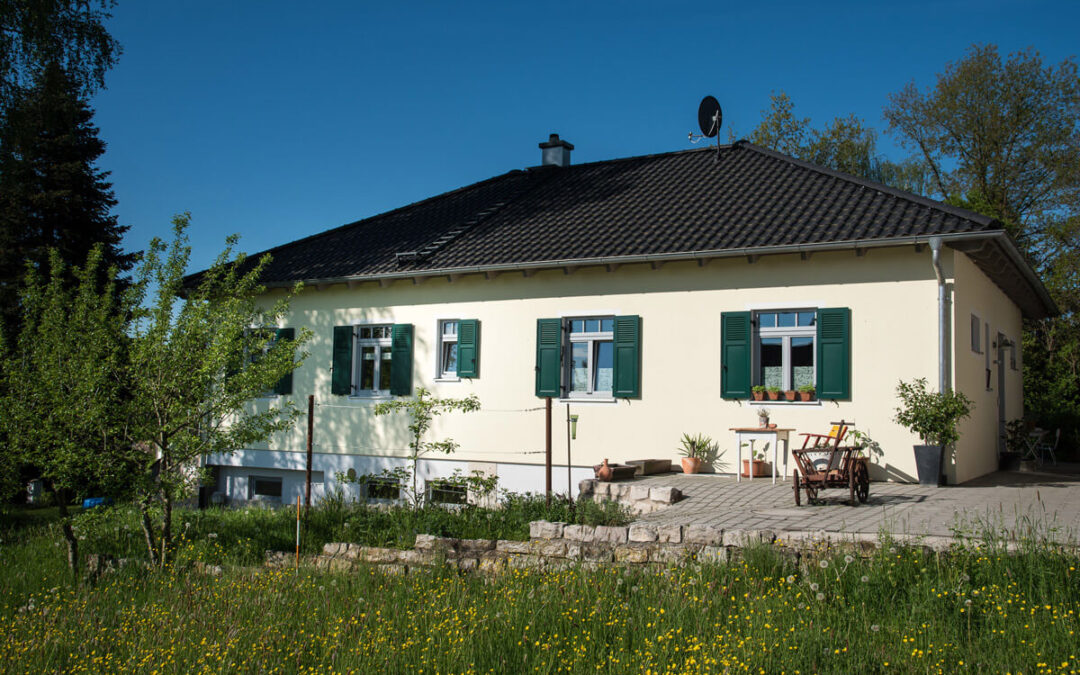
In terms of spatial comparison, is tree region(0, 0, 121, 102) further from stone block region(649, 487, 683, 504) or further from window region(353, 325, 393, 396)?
stone block region(649, 487, 683, 504)

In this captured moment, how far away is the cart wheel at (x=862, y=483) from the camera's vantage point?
960 cm

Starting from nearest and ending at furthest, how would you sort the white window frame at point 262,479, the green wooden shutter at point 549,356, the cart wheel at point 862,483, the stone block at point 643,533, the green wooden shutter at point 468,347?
the stone block at point 643,533, the cart wheel at point 862,483, the green wooden shutter at point 549,356, the green wooden shutter at point 468,347, the white window frame at point 262,479

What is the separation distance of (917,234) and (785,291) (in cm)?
191

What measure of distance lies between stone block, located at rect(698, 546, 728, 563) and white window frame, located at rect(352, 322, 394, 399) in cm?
968

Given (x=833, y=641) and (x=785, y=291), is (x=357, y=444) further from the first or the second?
(x=833, y=641)

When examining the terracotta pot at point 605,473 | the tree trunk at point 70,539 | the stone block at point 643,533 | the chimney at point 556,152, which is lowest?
the tree trunk at point 70,539

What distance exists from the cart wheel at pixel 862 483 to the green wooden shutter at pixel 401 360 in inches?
314

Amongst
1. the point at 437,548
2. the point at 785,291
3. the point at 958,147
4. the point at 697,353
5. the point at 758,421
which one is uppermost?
the point at 958,147

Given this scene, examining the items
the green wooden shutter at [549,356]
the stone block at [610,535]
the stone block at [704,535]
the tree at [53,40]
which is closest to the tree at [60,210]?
the tree at [53,40]

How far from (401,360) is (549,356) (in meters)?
2.91

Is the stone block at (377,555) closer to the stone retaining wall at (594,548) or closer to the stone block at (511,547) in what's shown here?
the stone retaining wall at (594,548)

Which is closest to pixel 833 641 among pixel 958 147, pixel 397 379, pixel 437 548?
pixel 437 548

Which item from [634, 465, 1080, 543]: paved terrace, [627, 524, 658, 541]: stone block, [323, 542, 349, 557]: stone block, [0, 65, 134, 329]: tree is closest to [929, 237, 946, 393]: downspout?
[634, 465, 1080, 543]: paved terrace

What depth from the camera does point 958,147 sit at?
2784cm
